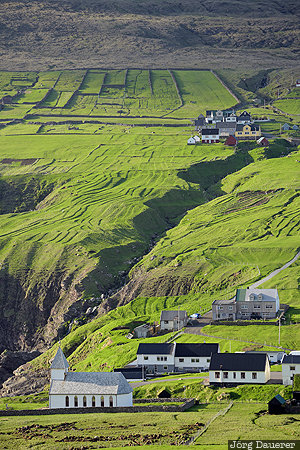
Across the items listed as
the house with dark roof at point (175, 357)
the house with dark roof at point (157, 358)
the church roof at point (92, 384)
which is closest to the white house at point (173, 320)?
the house with dark roof at point (175, 357)

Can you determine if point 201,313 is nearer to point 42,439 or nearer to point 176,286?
point 176,286

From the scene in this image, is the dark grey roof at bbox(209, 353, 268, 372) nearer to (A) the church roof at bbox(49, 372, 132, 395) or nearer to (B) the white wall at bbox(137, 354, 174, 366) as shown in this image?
(A) the church roof at bbox(49, 372, 132, 395)

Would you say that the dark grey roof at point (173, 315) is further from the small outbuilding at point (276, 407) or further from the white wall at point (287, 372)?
the small outbuilding at point (276, 407)

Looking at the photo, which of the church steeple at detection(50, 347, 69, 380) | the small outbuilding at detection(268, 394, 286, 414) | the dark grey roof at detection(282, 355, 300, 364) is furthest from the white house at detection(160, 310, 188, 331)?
the small outbuilding at detection(268, 394, 286, 414)

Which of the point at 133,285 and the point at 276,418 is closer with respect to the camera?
the point at 276,418

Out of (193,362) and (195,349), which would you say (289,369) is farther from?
(193,362)

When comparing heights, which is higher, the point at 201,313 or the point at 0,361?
the point at 201,313

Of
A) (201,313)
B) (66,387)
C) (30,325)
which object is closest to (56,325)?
(30,325)
